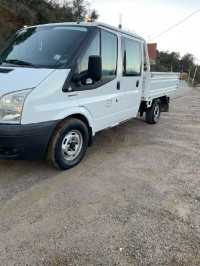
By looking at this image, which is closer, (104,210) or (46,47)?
(104,210)

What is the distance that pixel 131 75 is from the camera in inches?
181

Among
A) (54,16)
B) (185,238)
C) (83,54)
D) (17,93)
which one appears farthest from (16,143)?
(54,16)

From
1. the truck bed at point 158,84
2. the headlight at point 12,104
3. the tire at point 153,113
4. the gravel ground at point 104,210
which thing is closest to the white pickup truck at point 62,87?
the headlight at point 12,104

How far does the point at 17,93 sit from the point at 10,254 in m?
1.72

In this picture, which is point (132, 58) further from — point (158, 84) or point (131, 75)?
point (158, 84)

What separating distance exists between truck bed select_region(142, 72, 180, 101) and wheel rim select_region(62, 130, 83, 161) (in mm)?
2499

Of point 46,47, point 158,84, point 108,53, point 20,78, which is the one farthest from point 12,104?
point 158,84

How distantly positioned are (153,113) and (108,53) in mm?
3059

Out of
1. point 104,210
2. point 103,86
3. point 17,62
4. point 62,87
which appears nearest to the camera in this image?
point 104,210

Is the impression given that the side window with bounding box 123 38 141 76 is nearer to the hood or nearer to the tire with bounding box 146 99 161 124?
the tire with bounding box 146 99 161 124

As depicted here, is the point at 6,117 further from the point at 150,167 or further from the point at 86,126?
the point at 150,167

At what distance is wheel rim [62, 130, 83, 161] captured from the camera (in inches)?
134

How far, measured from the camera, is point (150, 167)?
12.5ft

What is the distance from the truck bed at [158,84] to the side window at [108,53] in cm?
152
